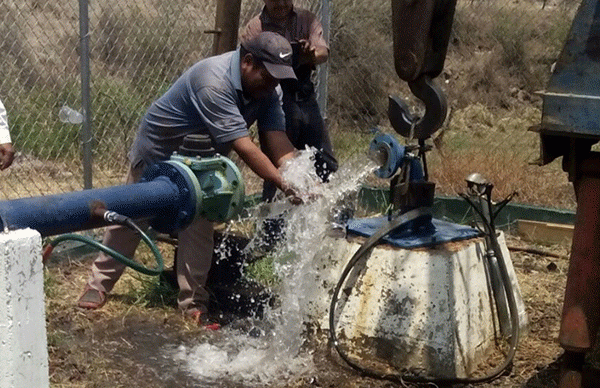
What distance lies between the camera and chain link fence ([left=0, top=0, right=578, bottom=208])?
363 inches

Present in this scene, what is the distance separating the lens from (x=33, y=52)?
564 inches

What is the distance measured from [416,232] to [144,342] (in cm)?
154

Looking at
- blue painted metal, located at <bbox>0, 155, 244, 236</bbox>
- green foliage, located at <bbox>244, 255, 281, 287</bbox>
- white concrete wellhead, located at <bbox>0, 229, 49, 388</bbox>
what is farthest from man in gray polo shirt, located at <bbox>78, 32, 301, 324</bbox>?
white concrete wellhead, located at <bbox>0, 229, 49, 388</bbox>

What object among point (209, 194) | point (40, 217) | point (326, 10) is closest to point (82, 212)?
point (40, 217)

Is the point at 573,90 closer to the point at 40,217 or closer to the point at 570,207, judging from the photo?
the point at 40,217

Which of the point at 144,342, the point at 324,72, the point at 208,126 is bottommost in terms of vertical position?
the point at 144,342

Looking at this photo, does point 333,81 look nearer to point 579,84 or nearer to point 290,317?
point 290,317

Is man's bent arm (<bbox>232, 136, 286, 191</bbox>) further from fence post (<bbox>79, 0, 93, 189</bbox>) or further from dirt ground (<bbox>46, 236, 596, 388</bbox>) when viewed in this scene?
fence post (<bbox>79, 0, 93, 189</bbox>)

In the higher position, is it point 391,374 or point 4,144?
point 4,144

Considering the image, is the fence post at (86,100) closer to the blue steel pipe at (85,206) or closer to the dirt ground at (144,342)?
the dirt ground at (144,342)

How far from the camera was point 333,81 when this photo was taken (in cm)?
1254

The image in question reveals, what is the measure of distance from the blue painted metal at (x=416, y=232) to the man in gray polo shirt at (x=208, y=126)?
0.39 m

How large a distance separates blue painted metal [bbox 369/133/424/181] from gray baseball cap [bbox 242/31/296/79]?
780 millimetres

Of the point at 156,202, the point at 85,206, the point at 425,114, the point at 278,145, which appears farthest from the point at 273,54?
the point at 85,206
